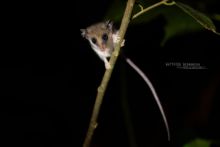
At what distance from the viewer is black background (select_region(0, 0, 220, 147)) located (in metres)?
3.00

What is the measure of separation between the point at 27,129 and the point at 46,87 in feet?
1.36

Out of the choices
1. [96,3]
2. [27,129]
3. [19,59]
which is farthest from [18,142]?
[96,3]

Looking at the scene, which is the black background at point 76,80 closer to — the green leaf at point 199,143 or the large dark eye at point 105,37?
the large dark eye at point 105,37

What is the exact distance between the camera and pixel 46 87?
10.7 ft

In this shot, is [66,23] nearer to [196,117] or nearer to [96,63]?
[96,63]

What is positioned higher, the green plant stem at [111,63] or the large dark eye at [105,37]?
the green plant stem at [111,63]

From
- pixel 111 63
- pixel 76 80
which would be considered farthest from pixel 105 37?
pixel 76 80

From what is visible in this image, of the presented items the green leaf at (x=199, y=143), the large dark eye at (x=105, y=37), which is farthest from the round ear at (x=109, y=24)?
the green leaf at (x=199, y=143)

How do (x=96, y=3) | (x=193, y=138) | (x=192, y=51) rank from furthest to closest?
(x=192, y=51) < (x=96, y=3) < (x=193, y=138)

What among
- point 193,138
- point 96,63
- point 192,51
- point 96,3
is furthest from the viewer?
point 96,63

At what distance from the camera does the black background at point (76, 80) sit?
9.84 feet

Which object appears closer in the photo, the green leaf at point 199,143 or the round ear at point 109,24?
the green leaf at point 199,143

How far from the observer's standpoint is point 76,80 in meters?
3.35

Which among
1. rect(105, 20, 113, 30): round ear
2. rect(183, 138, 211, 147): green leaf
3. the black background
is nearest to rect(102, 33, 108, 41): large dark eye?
rect(105, 20, 113, 30): round ear
